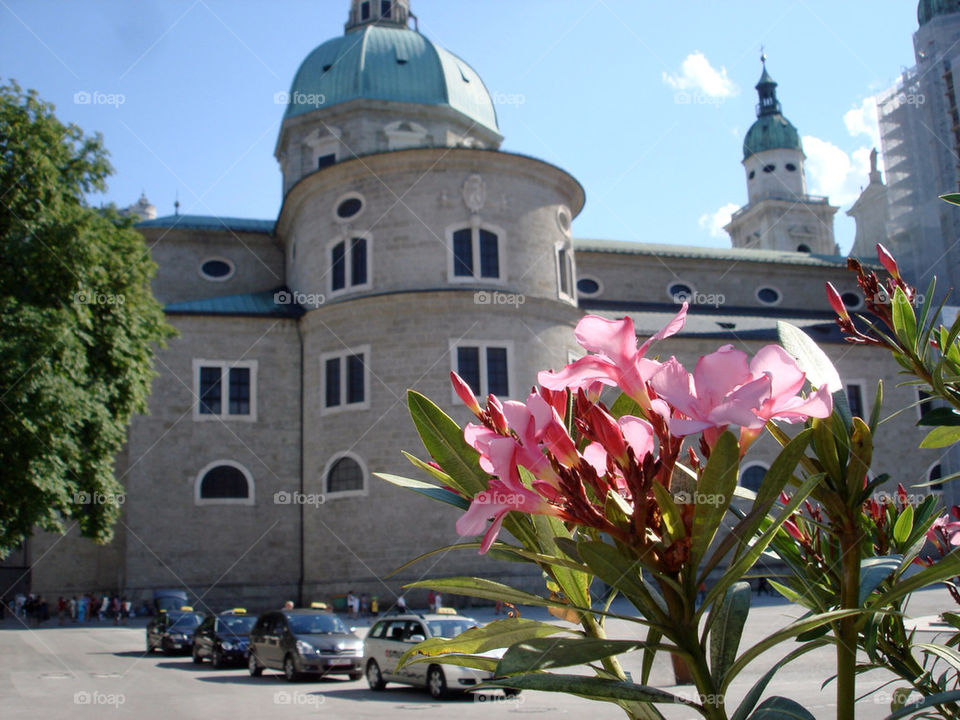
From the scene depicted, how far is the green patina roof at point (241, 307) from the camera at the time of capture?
2897 cm

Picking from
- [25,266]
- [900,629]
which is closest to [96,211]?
[25,266]

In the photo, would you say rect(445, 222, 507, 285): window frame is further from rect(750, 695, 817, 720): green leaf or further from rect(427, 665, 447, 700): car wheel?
rect(750, 695, 817, 720): green leaf

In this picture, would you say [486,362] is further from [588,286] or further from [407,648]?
[407,648]

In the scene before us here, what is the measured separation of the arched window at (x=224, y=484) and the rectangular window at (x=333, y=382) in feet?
12.5

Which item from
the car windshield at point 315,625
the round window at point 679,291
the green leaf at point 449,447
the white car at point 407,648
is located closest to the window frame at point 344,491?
the car windshield at point 315,625

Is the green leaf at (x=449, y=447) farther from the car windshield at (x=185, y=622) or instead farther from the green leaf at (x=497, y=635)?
the car windshield at (x=185, y=622)

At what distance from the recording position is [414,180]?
2788 cm

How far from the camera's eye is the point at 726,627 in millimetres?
1664

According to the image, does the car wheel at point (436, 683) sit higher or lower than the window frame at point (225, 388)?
lower

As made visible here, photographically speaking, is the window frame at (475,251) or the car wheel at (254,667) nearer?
the car wheel at (254,667)

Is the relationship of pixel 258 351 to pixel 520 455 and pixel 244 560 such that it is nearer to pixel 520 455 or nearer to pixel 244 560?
pixel 244 560

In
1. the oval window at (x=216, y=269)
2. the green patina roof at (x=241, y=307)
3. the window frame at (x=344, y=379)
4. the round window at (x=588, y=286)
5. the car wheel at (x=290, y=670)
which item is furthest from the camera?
the round window at (x=588, y=286)

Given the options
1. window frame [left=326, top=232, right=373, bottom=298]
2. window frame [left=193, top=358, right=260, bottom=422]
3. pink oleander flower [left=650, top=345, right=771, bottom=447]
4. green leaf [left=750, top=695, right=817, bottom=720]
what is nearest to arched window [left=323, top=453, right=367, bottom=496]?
window frame [left=193, top=358, right=260, bottom=422]

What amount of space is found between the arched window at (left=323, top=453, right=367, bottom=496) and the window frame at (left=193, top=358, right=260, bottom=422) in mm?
3545
